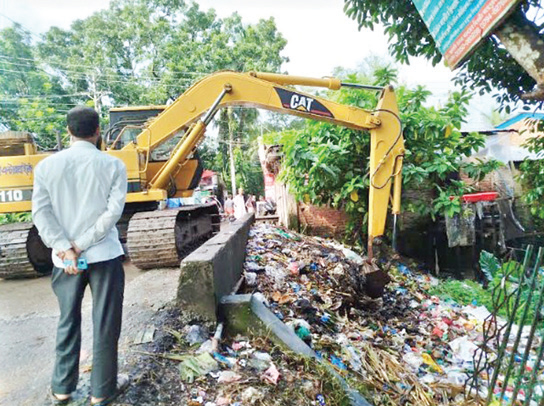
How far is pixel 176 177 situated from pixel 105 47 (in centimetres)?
1837

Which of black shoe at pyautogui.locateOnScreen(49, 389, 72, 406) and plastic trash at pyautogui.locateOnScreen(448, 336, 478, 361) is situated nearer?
black shoe at pyautogui.locateOnScreen(49, 389, 72, 406)

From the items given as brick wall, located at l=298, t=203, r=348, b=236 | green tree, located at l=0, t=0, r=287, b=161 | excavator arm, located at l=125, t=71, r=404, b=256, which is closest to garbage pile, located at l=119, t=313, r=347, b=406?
excavator arm, located at l=125, t=71, r=404, b=256

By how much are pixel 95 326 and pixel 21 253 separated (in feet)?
10.9

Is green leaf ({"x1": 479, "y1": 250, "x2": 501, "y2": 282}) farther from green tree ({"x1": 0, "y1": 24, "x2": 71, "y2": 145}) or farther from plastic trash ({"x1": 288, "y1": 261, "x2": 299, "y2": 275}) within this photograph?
green tree ({"x1": 0, "y1": 24, "x2": 71, "y2": 145})

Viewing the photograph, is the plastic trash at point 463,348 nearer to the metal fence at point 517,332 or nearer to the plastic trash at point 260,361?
the metal fence at point 517,332

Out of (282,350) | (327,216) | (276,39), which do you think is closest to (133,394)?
(282,350)

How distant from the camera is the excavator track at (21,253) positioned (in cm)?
428

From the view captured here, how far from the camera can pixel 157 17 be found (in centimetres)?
2005

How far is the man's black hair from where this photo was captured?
175cm

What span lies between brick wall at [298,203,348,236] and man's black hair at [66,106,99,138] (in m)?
6.64

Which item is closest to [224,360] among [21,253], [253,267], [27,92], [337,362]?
[337,362]

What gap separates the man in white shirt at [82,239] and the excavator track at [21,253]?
125 inches

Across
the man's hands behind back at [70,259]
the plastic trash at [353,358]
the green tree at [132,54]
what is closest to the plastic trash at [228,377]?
the man's hands behind back at [70,259]

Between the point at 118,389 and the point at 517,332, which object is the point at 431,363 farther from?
the point at 118,389
